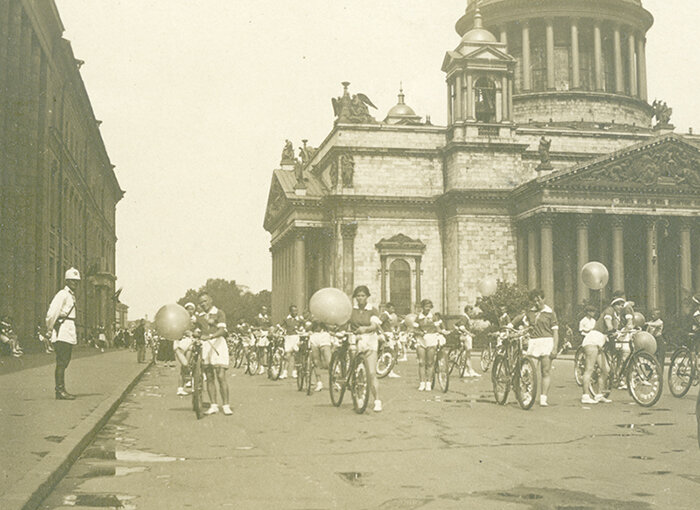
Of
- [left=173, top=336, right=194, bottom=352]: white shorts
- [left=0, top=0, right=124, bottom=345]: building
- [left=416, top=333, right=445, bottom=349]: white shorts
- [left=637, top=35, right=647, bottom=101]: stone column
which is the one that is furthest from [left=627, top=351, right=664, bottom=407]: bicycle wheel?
[left=637, top=35, right=647, bottom=101]: stone column

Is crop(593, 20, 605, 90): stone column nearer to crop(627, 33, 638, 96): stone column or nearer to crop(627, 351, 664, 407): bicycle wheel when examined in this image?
crop(627, 33, 638, 96): stone column

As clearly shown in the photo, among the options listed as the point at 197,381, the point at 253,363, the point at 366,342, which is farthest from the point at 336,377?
the point at 253,363

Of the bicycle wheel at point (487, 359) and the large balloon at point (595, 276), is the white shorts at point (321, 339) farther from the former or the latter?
the bicycle wheel at point (487, 359)

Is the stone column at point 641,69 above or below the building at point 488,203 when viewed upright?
above

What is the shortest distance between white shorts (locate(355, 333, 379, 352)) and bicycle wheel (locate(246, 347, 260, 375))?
13.9 metres

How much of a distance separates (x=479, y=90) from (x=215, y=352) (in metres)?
48.7

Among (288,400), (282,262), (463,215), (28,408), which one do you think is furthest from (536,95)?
(28,408)

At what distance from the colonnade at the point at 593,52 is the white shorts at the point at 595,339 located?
55459 mm

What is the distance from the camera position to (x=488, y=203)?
58.5 m

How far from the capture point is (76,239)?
59062 mm

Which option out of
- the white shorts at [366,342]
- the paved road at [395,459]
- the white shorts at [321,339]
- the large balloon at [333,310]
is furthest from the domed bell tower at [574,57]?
the white shorts at [366,342]

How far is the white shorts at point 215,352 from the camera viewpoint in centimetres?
1454

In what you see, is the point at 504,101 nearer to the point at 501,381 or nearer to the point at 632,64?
the point at 632,64

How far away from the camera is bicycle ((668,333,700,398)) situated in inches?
700
